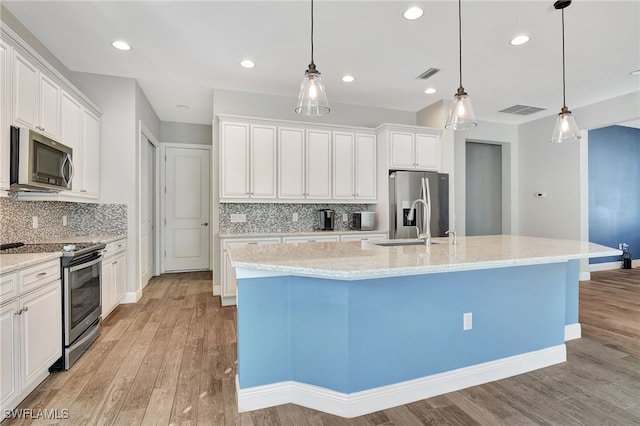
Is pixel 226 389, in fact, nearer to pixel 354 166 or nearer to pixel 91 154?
pixel 91 154

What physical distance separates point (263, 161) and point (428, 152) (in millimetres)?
2489

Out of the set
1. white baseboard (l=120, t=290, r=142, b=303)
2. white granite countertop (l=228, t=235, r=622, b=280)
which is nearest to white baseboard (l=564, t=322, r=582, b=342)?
white granite countertop (l=228, t=235, r=622, b=280)

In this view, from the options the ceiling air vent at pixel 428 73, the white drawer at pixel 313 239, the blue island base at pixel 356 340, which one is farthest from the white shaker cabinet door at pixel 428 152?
the blue island base at pixel 356 340

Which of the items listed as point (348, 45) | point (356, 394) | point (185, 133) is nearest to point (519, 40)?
point (348, 45)

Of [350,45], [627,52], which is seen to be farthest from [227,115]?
[627,52]

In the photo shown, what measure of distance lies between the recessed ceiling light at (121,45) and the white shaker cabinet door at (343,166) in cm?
261

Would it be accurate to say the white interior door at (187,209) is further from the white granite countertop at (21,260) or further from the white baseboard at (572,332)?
the white baseboard at (572,332)

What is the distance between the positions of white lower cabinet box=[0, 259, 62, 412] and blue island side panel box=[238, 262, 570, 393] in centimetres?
128

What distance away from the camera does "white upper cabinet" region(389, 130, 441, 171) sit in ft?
15.1

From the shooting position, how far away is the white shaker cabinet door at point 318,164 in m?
4.46

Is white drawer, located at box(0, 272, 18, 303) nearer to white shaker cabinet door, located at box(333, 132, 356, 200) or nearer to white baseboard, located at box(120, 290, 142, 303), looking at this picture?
white baseboard, located at box(120, 290, 142, 303)

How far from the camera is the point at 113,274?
11.6ft

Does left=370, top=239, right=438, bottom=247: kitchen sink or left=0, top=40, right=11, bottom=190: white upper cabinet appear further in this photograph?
left=370, top=239, right=438, bottom=247: kitchen sink

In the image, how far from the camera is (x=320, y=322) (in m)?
1.89
